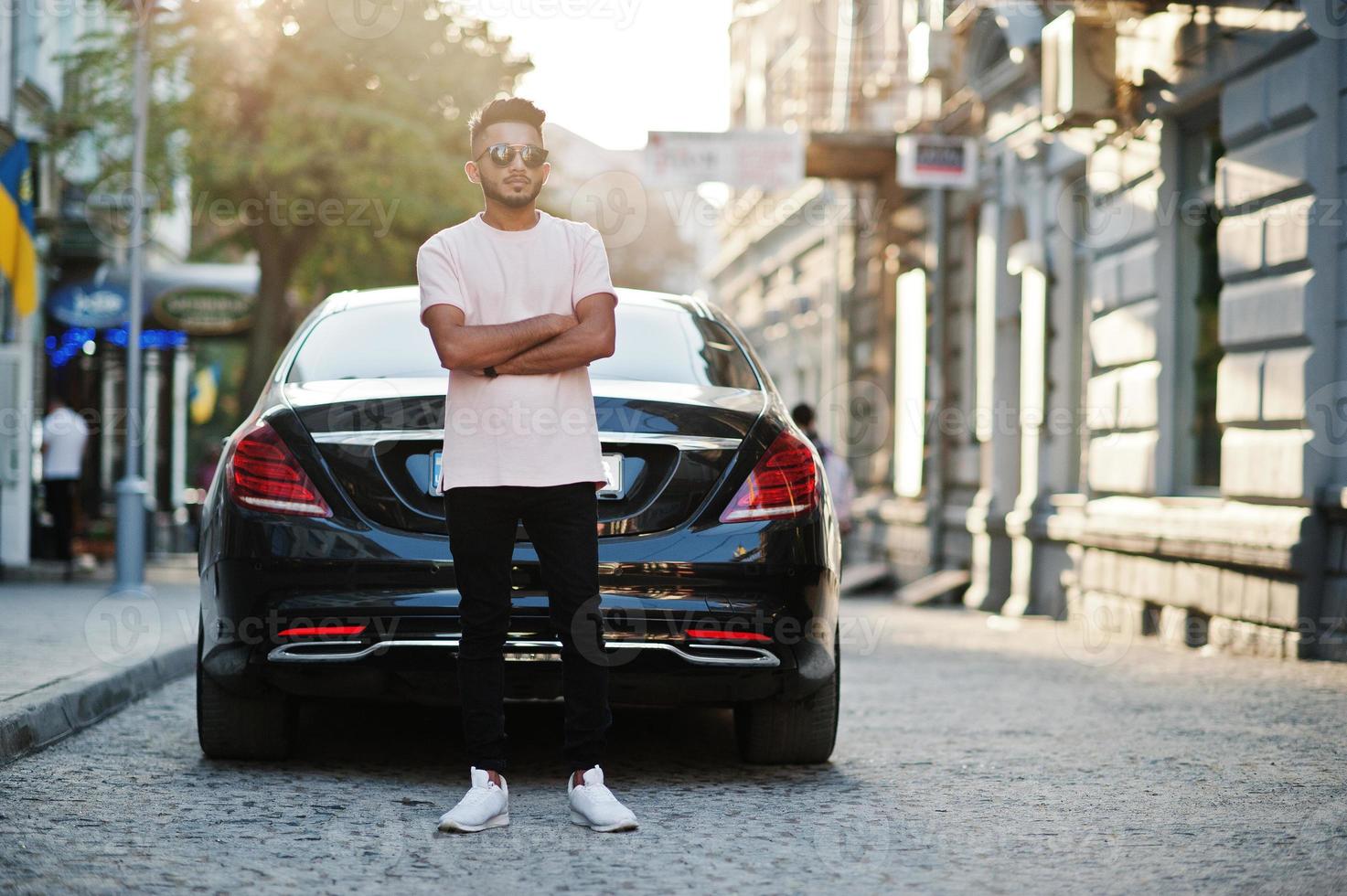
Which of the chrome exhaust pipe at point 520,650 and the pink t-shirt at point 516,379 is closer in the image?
the pink t-shirt at point 516,379

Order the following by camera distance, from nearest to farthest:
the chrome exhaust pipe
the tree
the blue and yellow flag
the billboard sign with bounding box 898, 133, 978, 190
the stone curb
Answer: the chrome exhaust pipe
the stone curb
the blue and yellow flag
the billboard sign with bounding box 898, 133, 978, 190
the tree

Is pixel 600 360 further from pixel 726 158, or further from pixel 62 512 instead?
pixel 62 512

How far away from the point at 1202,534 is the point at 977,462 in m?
6.67

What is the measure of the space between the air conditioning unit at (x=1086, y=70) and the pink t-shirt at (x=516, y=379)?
8205 mm

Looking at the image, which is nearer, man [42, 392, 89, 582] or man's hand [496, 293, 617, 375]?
man's hand [496, 293, 617, 375]

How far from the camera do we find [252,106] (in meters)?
21.0

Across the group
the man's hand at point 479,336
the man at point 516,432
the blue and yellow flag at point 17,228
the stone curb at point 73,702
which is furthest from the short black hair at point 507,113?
the blue and yellow flag at point 17,228

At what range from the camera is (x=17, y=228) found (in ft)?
50.8

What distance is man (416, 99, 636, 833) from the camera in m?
4.61

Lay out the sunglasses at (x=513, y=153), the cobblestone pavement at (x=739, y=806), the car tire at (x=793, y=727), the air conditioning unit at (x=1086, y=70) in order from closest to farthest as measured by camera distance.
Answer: the cobblestone pavement at (x=739, y=806) < the sunglasses at (x=513, y=153) < the car tire at (x=793, y=727) < the air conditioning unit at (x=1086, y=70)

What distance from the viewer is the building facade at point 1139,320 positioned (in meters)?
9.84

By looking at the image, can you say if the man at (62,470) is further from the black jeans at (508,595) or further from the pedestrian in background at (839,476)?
the black jeans at (508,595)

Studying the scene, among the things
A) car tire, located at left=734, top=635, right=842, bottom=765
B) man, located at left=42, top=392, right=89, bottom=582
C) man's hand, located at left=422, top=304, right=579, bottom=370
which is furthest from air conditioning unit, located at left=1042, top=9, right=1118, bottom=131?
man, located at left=42, top=392, right=89, bottom=582

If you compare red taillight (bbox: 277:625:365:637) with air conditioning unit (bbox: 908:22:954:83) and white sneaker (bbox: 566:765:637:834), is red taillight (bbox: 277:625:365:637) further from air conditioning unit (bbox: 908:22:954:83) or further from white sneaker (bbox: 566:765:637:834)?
air conditioning unit (bbox: 908:22:954:83)
